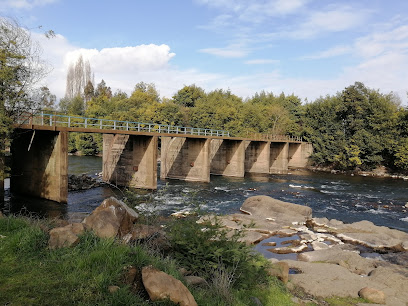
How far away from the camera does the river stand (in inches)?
822

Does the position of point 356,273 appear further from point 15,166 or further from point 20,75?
point 15,166

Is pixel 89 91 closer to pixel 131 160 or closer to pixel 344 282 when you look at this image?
pixel 131 160

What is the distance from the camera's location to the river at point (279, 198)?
822 inches

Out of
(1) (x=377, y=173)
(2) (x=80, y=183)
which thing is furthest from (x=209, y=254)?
(1) (x=377, y=173)

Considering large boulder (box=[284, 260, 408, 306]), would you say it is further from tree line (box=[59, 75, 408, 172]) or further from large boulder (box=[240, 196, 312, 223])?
tree line (box=[59, 75, 408, 172])

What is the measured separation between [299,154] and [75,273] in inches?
2253

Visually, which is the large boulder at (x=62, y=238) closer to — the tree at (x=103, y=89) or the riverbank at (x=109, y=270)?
the riverbank at (x=109, y=270)

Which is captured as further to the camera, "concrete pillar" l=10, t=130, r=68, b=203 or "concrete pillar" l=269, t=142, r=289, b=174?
"concrete pillar" l=269, t=142, r=289, b=174

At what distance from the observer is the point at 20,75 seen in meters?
16.5

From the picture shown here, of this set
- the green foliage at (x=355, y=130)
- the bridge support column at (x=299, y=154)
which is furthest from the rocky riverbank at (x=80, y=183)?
the bridge support column at (x=299, y=154)

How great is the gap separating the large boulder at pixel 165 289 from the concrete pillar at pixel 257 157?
44.1 metres

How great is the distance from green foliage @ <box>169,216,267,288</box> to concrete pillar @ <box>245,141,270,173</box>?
135 feet

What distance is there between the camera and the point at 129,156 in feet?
101

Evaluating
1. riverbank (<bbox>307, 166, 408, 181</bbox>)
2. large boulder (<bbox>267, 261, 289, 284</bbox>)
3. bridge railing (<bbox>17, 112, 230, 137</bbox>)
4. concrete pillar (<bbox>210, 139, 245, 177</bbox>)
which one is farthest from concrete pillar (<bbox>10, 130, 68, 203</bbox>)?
riverbank (<bbox>307, 166, 408, 181</bbox>)
